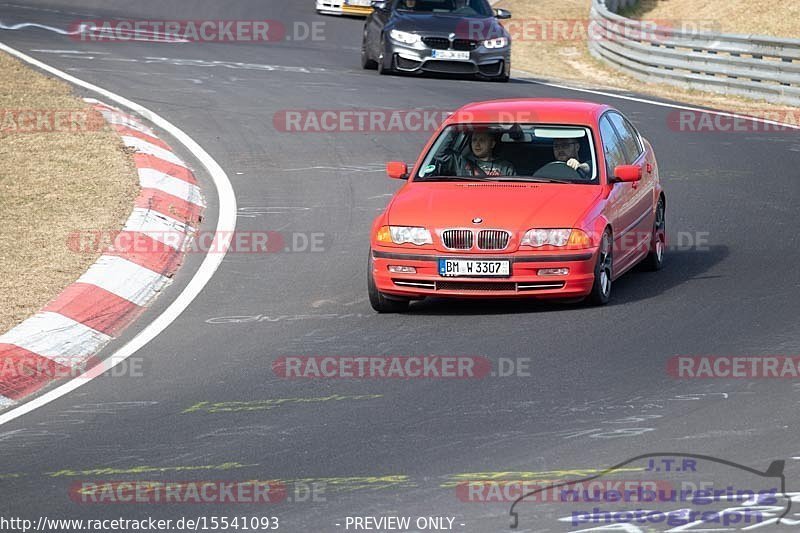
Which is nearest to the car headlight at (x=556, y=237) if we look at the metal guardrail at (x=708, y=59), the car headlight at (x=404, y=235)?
the car headlight at (x=404, y=235)

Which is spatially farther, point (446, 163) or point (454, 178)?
point (446, 163)

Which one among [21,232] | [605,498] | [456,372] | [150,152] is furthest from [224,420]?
[150,152]

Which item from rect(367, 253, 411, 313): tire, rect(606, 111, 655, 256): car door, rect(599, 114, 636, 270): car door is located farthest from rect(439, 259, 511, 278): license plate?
rect(606, 111, 655, 256): car door

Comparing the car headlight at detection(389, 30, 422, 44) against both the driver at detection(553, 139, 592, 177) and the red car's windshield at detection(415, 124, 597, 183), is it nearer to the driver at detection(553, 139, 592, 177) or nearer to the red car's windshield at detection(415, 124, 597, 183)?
the red car's windshield at detection(415, 124, 597, 183)

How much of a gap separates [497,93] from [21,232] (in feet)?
36.6

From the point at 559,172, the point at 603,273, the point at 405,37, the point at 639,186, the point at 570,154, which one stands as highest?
the point at 570,154

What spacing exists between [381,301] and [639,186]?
106 inches

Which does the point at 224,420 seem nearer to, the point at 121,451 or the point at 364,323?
the point at 121,451

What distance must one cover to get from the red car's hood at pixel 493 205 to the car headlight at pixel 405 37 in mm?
13725

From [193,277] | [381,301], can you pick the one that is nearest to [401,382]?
[381,301]

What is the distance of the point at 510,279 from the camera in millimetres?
10664

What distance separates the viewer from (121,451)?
7.81 meters

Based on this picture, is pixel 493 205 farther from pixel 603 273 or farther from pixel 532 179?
pixel 603 273

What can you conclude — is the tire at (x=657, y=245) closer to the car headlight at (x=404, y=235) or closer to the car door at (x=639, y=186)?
the car door at (x=639, y=186)
